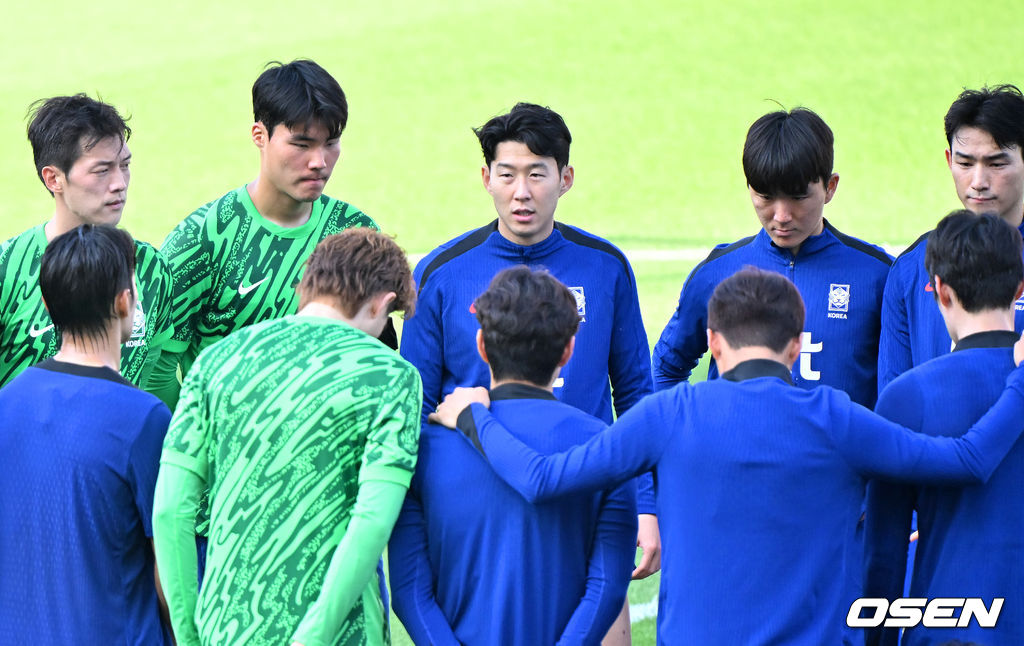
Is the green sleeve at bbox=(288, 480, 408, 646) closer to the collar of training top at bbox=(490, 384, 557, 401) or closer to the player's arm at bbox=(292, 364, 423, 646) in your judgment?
the player's arm at bbox=(292, 364, 423, 646)

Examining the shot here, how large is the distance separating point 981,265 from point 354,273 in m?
1.54

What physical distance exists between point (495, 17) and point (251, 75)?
4883 mm

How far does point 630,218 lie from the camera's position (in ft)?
57.4

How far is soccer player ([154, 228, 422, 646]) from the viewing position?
107 inches

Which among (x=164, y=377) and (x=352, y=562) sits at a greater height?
(x=164, y=377)

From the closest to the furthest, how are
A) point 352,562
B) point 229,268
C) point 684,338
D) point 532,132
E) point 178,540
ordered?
1. point 352,562
2. point 178,540
3. point 532,132
4. point 229,268
5. point 684,338

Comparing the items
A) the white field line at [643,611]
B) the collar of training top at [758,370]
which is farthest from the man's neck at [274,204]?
the white field line at [643,611]

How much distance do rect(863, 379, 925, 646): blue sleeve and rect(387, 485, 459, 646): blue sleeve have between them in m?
1.06

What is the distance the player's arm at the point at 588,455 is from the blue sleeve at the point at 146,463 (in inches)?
30.5

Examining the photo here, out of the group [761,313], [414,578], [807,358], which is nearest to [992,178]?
[807,358]

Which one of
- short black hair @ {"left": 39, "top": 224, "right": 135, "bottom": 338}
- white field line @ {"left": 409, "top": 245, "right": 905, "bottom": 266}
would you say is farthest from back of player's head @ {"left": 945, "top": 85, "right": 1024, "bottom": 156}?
white field line @ {"left": 409, "top": 245, "right": 905, "bottom": 266}

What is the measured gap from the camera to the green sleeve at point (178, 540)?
2756 mm

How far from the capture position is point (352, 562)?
2650 millimetres

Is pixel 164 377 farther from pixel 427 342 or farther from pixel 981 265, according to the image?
pixel 981 265
